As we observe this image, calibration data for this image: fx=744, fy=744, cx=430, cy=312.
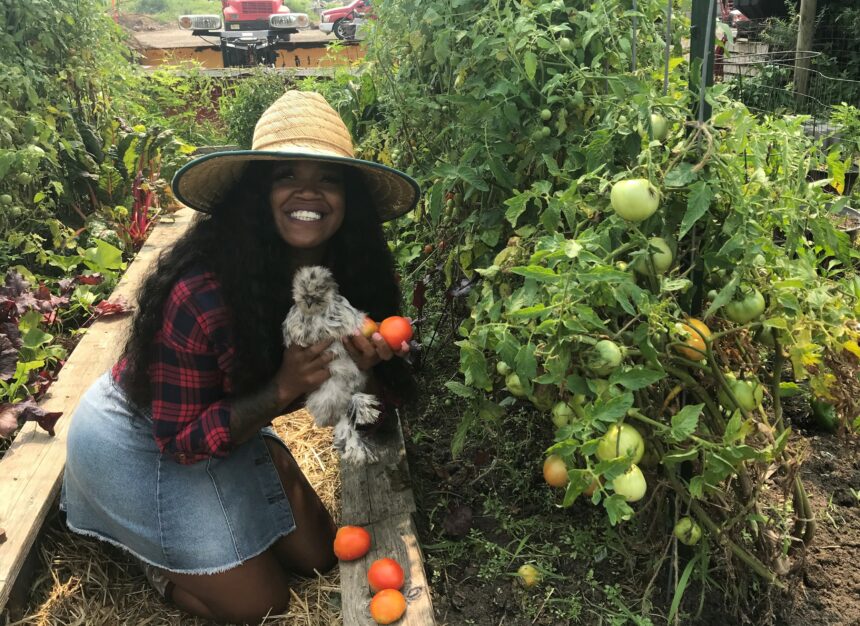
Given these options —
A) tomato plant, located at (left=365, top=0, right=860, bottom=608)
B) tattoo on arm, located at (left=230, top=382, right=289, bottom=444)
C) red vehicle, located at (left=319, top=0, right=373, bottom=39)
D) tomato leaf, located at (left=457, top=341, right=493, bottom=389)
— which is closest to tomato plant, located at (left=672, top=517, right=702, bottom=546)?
tomato plant, located at (left=365, top=0, right=860, bottom=608)

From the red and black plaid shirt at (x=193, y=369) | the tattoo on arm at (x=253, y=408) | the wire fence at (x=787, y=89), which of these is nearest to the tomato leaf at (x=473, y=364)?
the tattoo on arm at (x=253, y=408)

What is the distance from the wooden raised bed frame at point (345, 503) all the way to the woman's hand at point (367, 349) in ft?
1.78

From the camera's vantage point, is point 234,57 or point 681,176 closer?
point 681,176

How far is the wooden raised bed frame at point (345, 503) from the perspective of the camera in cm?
201

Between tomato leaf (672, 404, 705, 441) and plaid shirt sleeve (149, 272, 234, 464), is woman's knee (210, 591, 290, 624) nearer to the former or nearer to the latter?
plaid shirt sleeve (149, 272, 234, 464)

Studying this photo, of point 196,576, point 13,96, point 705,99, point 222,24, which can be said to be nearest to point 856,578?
point 705,99

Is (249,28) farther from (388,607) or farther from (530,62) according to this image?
(388,607)

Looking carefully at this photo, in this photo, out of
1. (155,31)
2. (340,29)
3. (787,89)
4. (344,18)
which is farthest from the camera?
(155,31)

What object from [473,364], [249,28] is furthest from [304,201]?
[249,28]

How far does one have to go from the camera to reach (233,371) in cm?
202

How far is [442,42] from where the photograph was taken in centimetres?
211

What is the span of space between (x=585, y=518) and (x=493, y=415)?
53 cm

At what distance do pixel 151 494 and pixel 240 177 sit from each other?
94cm

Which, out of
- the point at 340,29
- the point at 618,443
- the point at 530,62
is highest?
the point at 530,62
